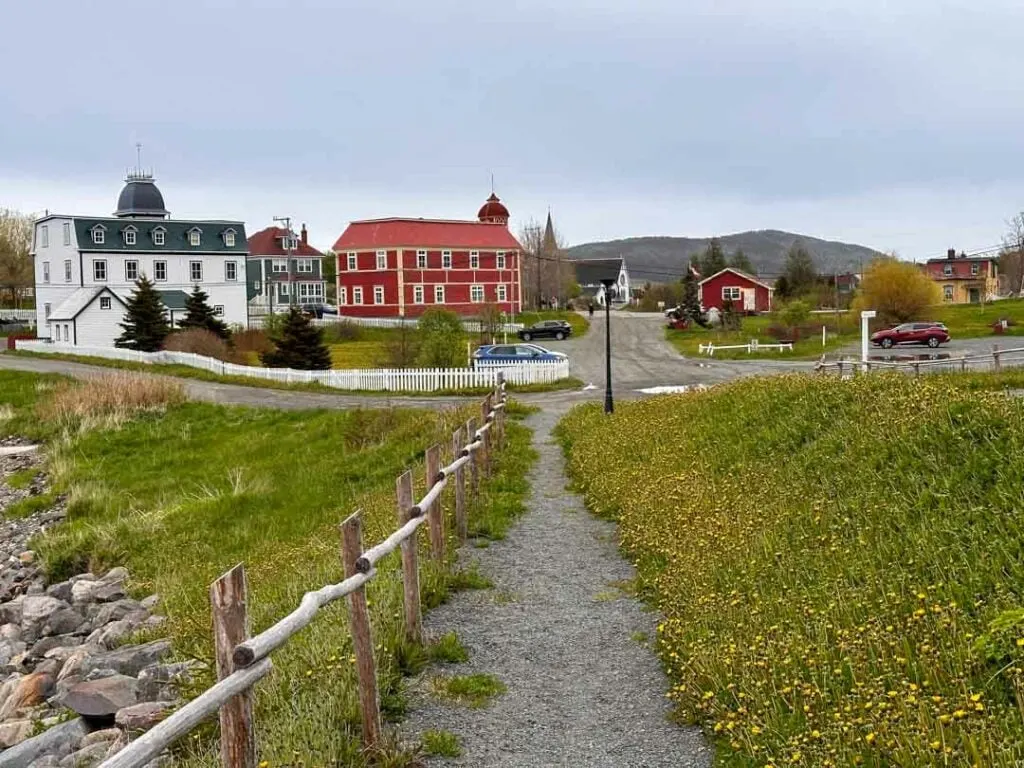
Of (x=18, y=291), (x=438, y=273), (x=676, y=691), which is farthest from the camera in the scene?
(x=18, y=291)

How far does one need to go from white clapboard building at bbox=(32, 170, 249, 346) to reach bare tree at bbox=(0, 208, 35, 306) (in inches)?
697

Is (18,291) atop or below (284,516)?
atop

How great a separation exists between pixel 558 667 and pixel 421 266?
225ft

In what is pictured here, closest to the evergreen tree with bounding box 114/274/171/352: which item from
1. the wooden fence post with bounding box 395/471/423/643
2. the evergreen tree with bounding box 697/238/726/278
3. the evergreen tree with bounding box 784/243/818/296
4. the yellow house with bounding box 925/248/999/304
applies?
the wooden fence post with bounding box 395/471/423/643

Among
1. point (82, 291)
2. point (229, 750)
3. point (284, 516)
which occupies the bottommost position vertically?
point (284, 516)

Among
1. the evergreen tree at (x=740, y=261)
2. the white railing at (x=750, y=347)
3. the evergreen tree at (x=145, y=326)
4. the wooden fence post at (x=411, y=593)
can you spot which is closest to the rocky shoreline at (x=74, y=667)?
the wooden fence post at (x=411, y=593)

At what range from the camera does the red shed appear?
81.8m

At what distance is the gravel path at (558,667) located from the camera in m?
6.02

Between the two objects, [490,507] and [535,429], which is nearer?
[490,507]

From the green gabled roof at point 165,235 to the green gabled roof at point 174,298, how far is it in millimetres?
2954

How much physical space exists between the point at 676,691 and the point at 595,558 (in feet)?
15.0

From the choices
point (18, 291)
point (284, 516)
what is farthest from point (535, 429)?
point (18, 291)

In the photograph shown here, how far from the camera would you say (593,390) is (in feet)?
112

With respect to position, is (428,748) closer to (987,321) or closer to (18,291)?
(987,321)
